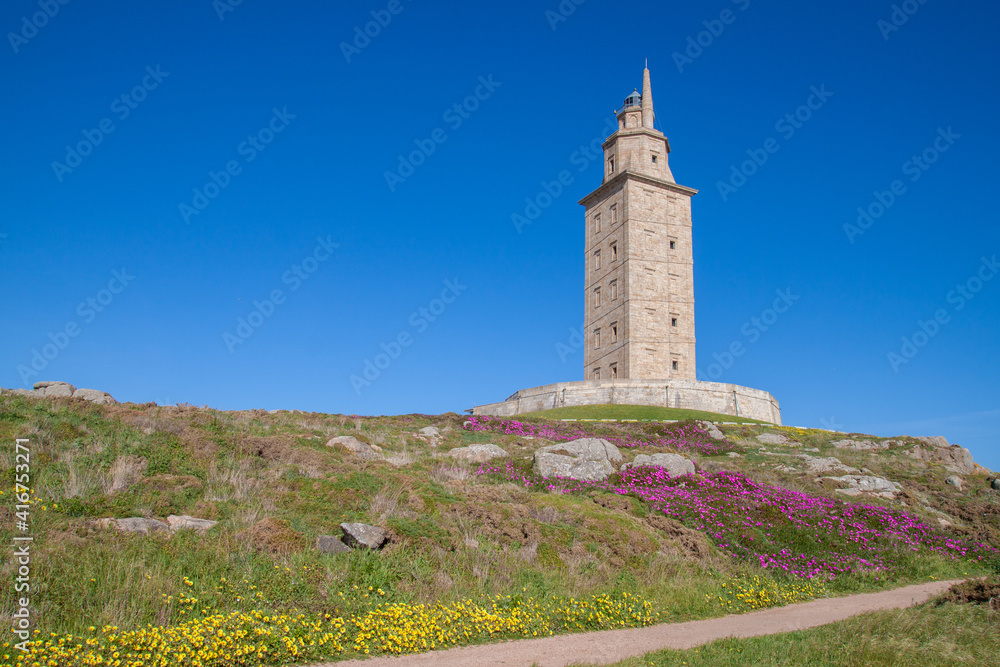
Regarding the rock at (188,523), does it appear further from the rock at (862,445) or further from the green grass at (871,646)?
the rock at (862,445)

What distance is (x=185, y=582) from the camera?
28.5ft

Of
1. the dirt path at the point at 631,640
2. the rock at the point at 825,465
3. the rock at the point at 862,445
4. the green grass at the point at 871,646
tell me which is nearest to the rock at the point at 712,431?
the rock at the point at 862,445

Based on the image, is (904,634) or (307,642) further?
(904,634)

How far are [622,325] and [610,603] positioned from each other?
41700 mm

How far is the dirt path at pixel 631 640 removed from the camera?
8008 mm

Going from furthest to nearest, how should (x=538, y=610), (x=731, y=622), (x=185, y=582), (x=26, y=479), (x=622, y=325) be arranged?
(x=622, y=325)
(x=26, y=479)
(x=731, y=622)
(x=538, y=610)
(x=185, y=582)

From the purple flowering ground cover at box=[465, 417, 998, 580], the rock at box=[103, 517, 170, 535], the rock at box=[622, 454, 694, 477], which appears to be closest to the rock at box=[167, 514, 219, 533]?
the rock at box=[103, 517, 170, 535]

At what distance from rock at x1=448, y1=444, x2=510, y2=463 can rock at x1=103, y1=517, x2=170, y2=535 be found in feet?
33.1

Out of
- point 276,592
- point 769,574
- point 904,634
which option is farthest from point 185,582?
point 769,574

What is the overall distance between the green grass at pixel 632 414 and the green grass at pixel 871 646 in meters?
28.3

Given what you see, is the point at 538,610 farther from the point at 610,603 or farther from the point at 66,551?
the point at 66,551

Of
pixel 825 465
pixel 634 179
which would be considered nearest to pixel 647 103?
pixel 634 179

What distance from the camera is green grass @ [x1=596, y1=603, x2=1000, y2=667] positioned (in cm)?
819

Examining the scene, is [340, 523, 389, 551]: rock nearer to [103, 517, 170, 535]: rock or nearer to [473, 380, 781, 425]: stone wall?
[103, 517, 170, 535]: rock
